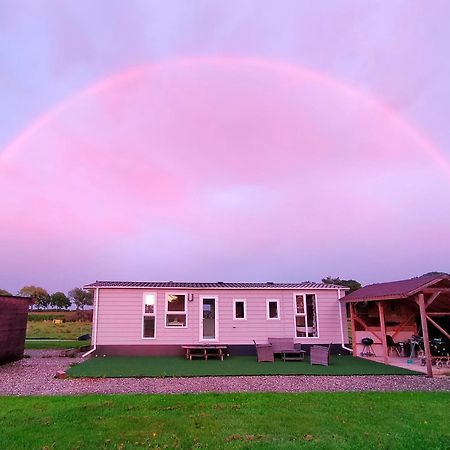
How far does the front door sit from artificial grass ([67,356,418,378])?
1.51 metres

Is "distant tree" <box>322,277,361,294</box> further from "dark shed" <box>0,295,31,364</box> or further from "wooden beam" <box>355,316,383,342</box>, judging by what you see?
"dark shed" <box>0,295,31,364</box>

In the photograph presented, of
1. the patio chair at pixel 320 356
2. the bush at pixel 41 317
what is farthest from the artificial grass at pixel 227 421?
the bush at pixel 41 317

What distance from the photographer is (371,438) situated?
4.99 meters

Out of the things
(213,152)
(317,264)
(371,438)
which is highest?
(213,152)

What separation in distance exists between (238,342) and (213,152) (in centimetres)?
843

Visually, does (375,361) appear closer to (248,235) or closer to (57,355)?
(57,355)

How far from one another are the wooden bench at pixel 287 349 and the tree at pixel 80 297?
57265mm

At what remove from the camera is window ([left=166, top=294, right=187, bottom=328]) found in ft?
51.0

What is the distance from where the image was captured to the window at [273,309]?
15906mm

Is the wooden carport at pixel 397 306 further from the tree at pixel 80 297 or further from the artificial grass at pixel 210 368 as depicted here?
the tree at pixel 80 297

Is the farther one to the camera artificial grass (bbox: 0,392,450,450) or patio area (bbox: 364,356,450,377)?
patio area (bbox: 364,356,450,377)

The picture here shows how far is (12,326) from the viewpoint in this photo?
44.1 feet

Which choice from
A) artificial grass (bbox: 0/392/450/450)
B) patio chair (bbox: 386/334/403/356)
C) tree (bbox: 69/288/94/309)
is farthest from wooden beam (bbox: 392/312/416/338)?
tree (bbox: 69/288/94/309)

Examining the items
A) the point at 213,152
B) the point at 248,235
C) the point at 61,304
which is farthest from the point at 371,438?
the point at 61,304
